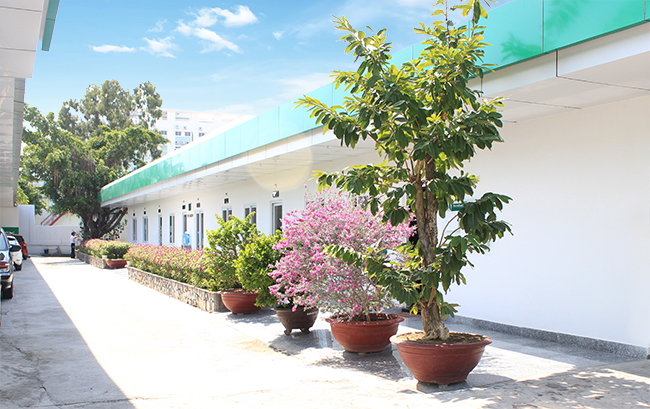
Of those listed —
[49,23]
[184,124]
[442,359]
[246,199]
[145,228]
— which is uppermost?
[184,124]

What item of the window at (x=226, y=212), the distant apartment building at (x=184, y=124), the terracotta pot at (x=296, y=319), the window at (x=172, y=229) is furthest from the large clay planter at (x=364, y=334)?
the distant apartment building at (x=184, y=124)

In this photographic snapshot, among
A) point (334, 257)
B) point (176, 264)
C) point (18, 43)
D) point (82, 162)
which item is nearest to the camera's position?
point (18, 43)

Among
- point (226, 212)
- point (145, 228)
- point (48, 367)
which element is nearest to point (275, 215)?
point (226, 212)

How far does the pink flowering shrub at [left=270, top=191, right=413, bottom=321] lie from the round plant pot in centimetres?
327

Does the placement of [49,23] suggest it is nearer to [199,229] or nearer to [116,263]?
[199,229]

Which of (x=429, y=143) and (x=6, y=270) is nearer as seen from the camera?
(x=429, y=143)

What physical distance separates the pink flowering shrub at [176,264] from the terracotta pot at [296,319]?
11.3 feet

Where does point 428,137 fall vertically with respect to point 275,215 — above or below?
above

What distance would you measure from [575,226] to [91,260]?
26858mm

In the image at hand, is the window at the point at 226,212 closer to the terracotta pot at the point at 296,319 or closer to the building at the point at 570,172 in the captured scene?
the building at the point at 570,172

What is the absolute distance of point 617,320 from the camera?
7.29 metres

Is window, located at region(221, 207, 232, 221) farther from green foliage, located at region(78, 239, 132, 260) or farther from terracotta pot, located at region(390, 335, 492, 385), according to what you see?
terracotta pot, located at region(390, 335, 492, 385)

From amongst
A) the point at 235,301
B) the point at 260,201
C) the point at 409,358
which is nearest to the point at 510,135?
the point at 409,358

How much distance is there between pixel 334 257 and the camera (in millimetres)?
7207
